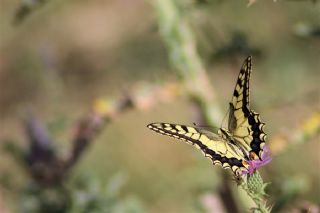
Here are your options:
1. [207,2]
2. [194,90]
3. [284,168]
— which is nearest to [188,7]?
[194,90]

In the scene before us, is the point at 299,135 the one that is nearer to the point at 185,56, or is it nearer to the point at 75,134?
the point at 185,56

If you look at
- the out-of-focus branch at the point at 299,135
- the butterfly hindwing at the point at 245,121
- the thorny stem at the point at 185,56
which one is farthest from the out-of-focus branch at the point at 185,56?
the butterfly hindwing at the point at 245,121

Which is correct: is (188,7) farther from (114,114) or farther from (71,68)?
(71,68)

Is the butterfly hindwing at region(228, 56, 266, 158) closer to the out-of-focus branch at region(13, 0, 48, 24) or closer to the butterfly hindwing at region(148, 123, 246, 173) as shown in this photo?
the butterfly hindwing at region(148, 123, 246, 173)

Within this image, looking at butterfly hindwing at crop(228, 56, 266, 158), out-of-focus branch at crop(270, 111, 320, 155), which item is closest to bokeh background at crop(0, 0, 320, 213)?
out-of-focus branch at crop(270, 111, 320, 155)

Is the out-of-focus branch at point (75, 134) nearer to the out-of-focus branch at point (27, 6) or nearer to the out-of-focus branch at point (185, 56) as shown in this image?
the out-of-focus branch at point (185, 56)

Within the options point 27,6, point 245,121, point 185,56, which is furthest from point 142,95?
point 245,121
